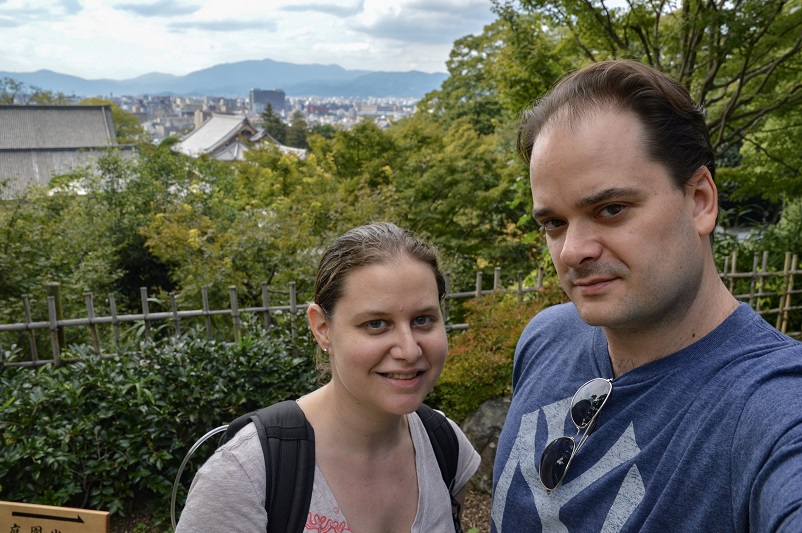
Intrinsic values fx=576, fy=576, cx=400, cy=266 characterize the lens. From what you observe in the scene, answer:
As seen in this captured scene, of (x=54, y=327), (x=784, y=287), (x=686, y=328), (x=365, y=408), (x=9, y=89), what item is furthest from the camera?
(x=9, y=89)

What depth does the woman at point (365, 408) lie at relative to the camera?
4.50 feet

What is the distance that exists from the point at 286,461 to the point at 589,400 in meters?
0.74

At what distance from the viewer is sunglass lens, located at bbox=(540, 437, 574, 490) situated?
129cm

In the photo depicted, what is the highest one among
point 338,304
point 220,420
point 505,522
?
point 338,304

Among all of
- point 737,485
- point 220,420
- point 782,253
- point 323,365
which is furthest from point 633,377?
point 782,253

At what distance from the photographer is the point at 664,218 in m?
1.13

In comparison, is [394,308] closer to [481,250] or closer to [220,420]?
[220,420]

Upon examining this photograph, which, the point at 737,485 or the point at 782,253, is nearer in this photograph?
the point at 737,485

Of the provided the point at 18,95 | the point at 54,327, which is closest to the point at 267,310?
the point at 54,327

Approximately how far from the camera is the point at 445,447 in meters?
1.74

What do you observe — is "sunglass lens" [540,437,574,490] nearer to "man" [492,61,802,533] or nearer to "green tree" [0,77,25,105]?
"man" [492,61,802,533]

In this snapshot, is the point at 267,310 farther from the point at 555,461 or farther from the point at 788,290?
the point at 788,290

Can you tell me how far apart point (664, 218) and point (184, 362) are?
151 inches

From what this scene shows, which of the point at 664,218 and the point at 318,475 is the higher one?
the point at 664,218
